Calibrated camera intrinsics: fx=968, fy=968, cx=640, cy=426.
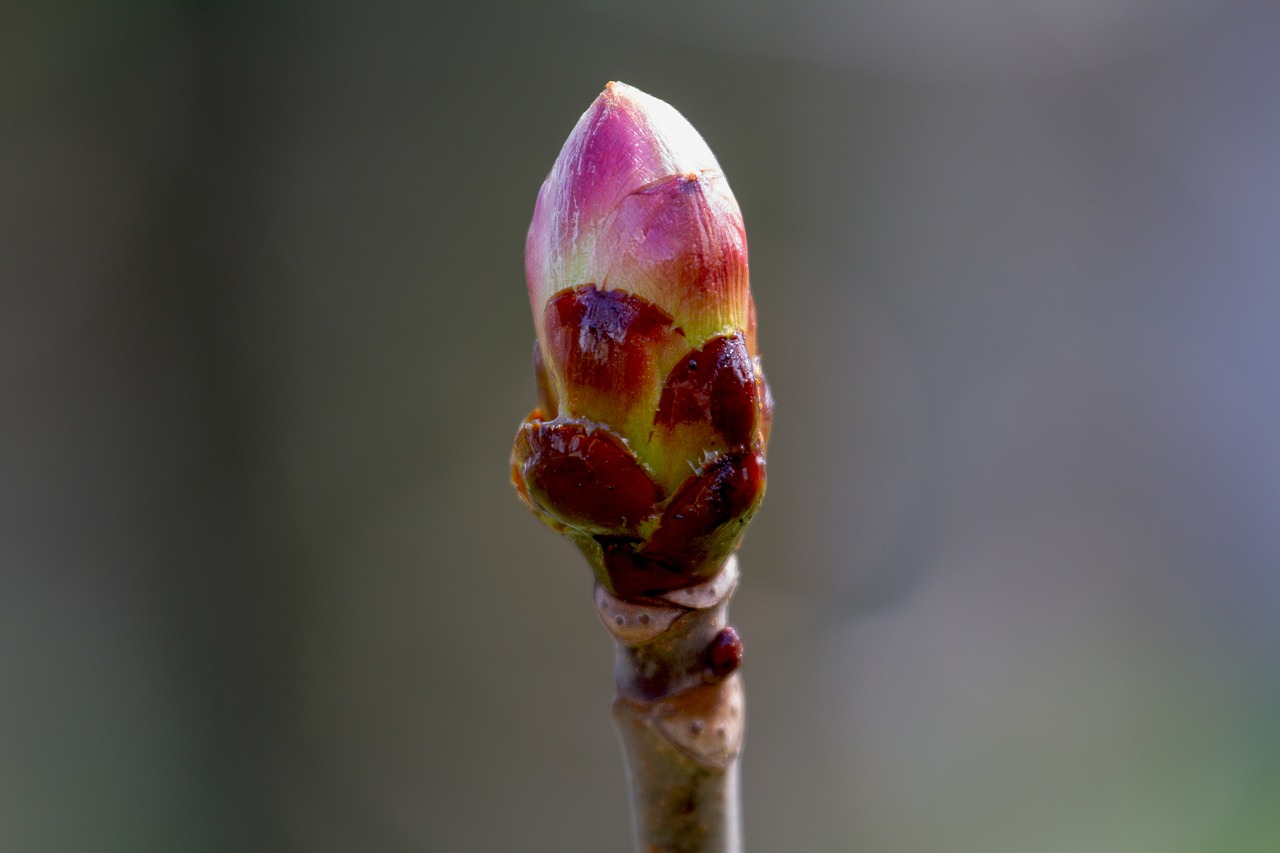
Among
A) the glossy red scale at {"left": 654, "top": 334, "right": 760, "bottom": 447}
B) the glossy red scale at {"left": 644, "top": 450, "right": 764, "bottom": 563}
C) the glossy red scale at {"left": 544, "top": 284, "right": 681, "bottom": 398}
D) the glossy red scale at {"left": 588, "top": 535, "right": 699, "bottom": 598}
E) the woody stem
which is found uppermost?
the glossy red scale at {"left": 544, "top": 284, "right": 681, "bottom": 398}

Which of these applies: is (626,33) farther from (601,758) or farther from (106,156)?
(601,758)

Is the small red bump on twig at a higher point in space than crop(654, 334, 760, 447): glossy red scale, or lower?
lower

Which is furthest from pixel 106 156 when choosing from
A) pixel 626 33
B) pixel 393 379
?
pixel 626 33
